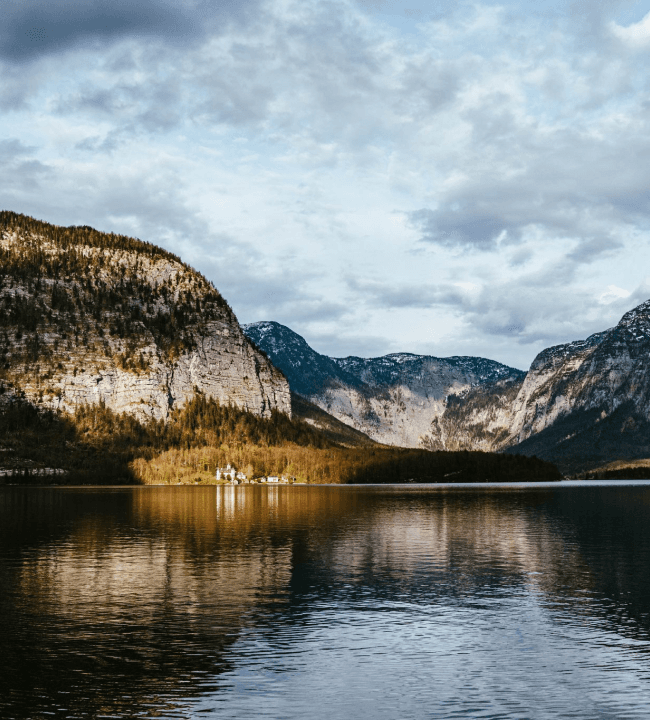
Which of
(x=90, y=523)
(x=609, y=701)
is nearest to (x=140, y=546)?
(x=90, y=523)

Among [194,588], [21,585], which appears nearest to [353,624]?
[194,588]

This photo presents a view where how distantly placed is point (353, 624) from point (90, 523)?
87144 mm

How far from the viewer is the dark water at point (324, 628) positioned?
38125 mm

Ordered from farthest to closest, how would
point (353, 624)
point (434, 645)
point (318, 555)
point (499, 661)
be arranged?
point (318, 555) → point (353, 624) → point (434, 645) → point (499, 661)

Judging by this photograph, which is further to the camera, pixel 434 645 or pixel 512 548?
pixel 512 548

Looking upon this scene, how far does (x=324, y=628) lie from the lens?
5231cm

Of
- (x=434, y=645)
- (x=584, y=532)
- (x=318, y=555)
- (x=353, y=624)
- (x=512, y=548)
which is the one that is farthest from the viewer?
(x=584, y=532)

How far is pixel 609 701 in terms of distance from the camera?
124 ft

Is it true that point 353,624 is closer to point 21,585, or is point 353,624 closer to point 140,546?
point 21,585

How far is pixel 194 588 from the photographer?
6594 cm

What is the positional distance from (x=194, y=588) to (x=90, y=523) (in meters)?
71.0

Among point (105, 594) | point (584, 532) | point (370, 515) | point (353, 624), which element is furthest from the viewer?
point (370, 515)

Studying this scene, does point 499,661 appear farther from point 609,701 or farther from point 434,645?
point 609,701

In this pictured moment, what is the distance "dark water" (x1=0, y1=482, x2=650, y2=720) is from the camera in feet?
125
